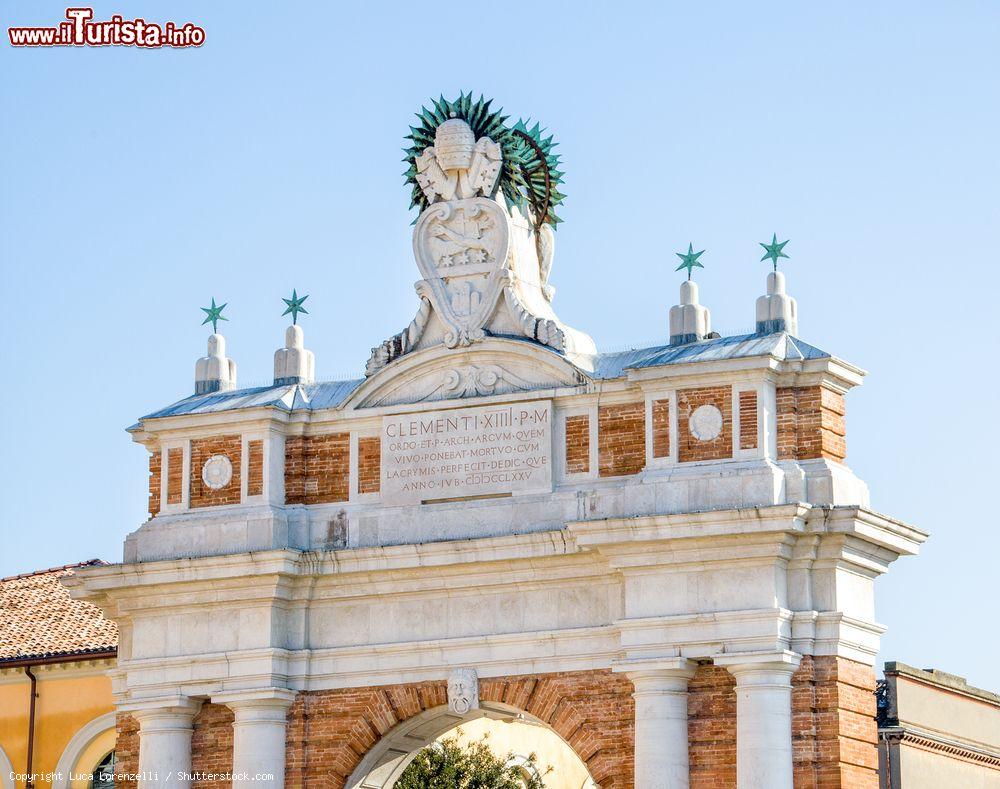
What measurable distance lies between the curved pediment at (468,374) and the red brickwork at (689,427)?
1.43 m

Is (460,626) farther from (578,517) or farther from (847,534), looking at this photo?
(847,534)

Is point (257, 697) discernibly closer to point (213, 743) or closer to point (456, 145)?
point (213, 743)

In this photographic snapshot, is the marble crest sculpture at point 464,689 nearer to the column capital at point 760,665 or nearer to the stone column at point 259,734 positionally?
the stone column at point 259,734

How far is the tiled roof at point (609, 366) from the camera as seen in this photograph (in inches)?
1142

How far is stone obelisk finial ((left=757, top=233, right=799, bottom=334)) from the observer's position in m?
29.5

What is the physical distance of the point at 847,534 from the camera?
28062 millimetres

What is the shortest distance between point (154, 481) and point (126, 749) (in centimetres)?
345

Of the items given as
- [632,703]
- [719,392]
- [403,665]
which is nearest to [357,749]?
[403,665]

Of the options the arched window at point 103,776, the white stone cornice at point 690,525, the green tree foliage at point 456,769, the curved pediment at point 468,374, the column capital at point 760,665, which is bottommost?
the column capital at point 760,665

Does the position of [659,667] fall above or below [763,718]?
above

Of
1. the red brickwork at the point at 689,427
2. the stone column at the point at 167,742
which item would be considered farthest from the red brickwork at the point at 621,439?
the stone column at the point at 167,742

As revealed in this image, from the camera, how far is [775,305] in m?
29.5

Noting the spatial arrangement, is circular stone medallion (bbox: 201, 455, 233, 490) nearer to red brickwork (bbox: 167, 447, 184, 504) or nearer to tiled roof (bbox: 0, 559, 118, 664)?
red brickwork (bbox: 167, 447, 184, 504)

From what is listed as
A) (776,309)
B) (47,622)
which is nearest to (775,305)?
(776,309)
